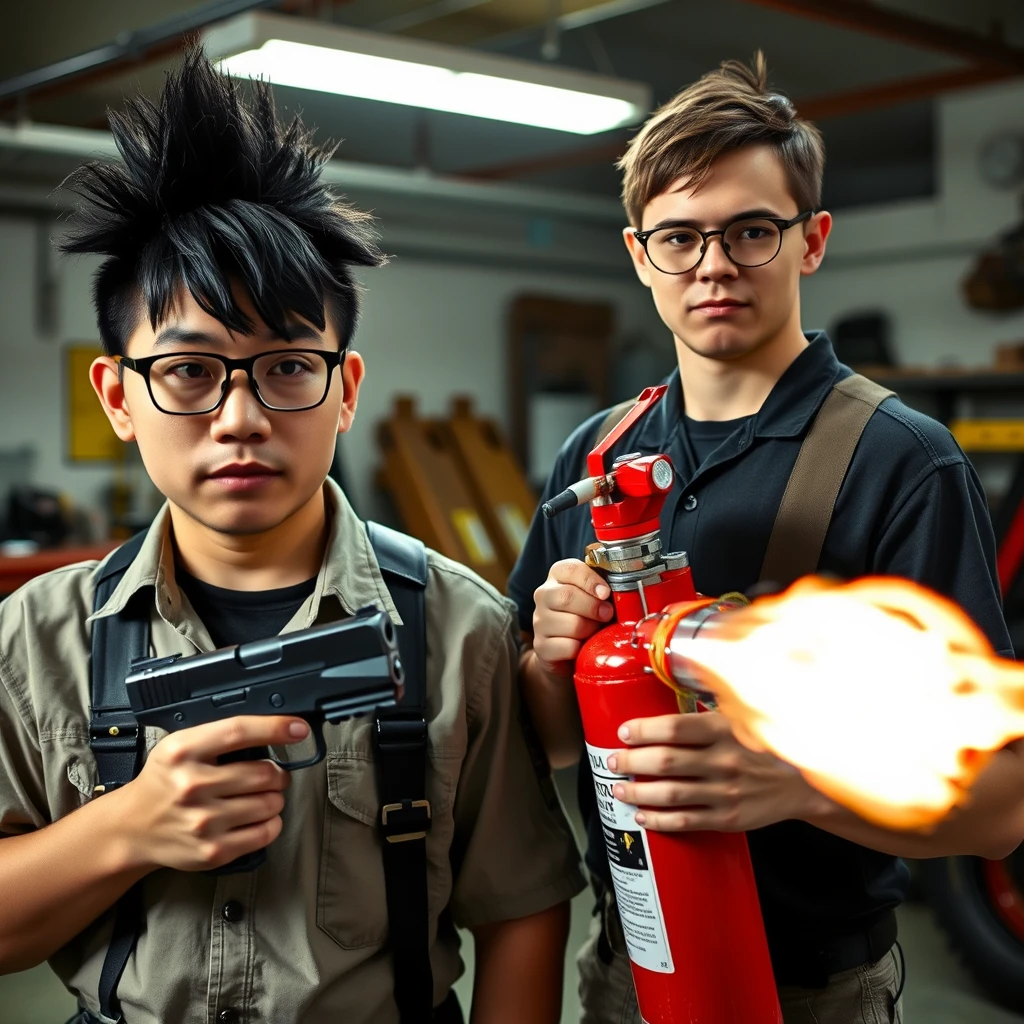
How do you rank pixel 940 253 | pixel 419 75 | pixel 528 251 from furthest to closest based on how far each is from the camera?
pixel 528 251, pixel 940 253, pixel 419 75

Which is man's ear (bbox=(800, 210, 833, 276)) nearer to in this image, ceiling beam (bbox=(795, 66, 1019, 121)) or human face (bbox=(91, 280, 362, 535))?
human face (bbox=(91, 280, 362, 535))

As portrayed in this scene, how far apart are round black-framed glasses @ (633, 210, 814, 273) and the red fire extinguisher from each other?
37 cm

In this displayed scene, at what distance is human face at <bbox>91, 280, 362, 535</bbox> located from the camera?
1.29m

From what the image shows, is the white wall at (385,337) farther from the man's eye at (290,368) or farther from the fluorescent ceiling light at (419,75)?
the man's eye at (290,368)

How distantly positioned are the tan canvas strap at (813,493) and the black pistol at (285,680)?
0.56 m

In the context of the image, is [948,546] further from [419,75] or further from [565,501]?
[419,75]

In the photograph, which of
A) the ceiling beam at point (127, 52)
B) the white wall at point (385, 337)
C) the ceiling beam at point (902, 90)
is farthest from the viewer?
the white wall at point (385, 337)

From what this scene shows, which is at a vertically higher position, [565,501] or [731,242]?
[731,242]

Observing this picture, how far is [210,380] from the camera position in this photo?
1.31 meters

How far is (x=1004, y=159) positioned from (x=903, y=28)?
2.08 meters

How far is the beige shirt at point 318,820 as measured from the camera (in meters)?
1.28

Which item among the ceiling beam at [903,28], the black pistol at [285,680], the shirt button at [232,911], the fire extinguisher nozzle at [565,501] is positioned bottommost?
the shirt button at [232,911]

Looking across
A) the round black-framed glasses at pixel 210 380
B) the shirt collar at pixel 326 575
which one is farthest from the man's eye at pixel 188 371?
the shirt collar at pixel 326 575

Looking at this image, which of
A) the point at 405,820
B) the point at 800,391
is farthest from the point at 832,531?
the point at 405,820
